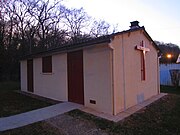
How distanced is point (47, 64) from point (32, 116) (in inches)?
172

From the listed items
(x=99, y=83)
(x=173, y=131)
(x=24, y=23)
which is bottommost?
(x=173, y=131)

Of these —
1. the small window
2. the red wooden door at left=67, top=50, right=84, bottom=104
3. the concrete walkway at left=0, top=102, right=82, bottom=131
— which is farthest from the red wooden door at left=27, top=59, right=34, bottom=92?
the concrete walkway at left=0, top=102, right=82, bottom=131

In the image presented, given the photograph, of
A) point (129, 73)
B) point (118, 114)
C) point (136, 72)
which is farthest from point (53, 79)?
point (118, 114)

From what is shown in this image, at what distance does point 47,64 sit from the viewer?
11.3 metres

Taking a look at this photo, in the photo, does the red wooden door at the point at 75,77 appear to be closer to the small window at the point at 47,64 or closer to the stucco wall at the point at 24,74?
the small window at the point at 47,64

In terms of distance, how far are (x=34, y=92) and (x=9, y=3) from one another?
758 inches

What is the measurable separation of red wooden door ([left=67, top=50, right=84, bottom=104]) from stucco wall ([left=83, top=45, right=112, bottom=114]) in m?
0.31

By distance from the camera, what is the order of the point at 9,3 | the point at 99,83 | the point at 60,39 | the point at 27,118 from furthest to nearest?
the point at 60,39
the point at 9,3
the point at 99,83
the point at 27,118

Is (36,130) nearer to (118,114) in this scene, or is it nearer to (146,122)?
(118,114)

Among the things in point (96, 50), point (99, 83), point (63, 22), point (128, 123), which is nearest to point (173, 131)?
point (128, 123)

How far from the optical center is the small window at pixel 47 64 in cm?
1099

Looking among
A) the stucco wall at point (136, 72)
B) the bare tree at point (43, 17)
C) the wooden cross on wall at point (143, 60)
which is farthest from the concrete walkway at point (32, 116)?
the bare tree at point (43, 17)

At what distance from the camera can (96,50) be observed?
7879mm

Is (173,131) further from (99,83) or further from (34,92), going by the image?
(34,92)
